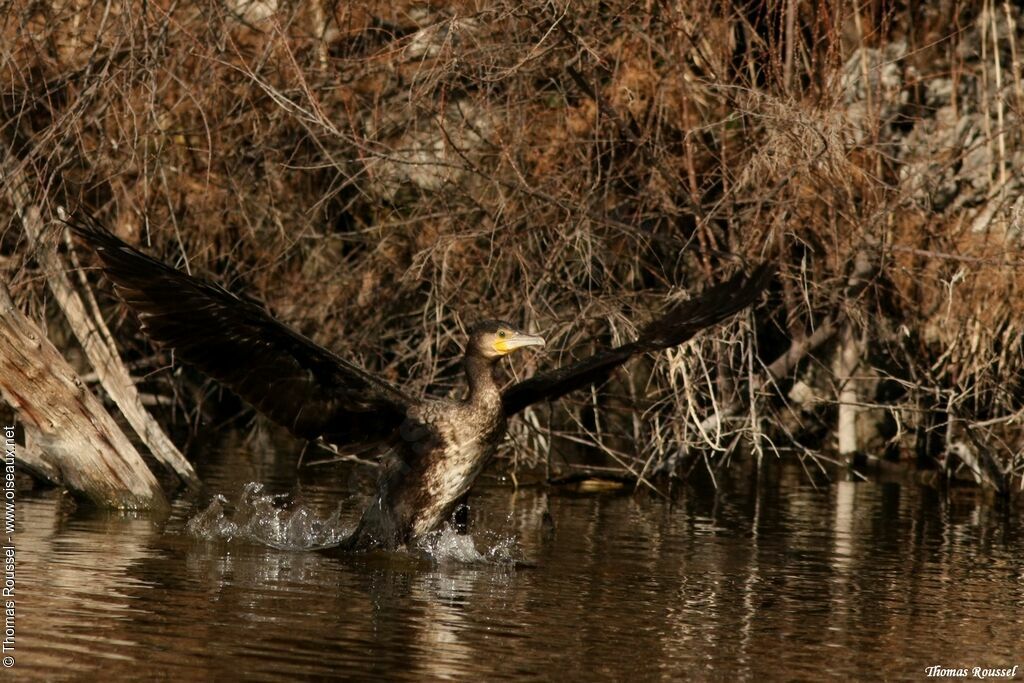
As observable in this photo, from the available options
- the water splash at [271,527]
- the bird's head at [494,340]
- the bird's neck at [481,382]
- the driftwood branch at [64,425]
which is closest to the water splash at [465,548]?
the water splash at [271,527]

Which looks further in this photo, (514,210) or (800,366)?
(800,366)

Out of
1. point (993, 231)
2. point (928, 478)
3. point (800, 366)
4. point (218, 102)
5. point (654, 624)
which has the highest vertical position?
point (218, 102)

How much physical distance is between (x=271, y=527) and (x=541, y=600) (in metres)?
1.72

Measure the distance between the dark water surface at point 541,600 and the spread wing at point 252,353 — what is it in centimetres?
67

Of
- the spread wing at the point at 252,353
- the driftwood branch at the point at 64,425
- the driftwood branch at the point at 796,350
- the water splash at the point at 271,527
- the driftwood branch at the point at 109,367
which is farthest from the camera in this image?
the driftwood branch at the point at 796,350

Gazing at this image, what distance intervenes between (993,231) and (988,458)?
1406 mm

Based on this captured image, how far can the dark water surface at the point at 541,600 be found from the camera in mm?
4750

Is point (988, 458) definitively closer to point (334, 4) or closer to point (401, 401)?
point (401, 401)

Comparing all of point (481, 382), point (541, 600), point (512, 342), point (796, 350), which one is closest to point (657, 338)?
point (512, 342)

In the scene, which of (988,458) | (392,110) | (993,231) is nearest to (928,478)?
(988,458)

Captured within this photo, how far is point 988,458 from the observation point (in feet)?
31.7

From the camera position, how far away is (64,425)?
7207 mm

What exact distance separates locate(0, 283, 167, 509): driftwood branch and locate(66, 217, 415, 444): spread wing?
854mm

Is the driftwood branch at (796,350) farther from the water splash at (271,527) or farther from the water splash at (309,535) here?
the water splash at (271,527)
